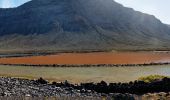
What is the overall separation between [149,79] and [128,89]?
4.92 metres

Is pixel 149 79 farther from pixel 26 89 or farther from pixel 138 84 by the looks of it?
pixel 26 89

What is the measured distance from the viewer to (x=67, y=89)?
40.1 metres

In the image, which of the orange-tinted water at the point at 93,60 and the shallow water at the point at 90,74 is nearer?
the shallow water at the point at 90,74

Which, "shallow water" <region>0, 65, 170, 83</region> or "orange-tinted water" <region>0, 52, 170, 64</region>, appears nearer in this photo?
"shallow water" <region>0, 65, 170, 83</region>

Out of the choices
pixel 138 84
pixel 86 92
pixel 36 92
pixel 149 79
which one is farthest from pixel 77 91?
pixel 149 79

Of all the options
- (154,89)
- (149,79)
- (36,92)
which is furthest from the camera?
(149,79)

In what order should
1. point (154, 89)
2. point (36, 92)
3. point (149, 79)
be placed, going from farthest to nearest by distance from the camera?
1. point (149, 79)
2. point (154, 89)
3. point (36, 92)

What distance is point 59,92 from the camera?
37906 millimetres

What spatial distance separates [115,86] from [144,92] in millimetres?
3241

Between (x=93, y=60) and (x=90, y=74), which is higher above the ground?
(x=90, y=74)

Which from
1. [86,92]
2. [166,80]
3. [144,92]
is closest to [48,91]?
[86,92]

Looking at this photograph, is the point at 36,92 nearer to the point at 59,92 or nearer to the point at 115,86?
the point at 59,92

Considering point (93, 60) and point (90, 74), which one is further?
point (93, 60)

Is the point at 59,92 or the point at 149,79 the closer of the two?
the point at 59,92
